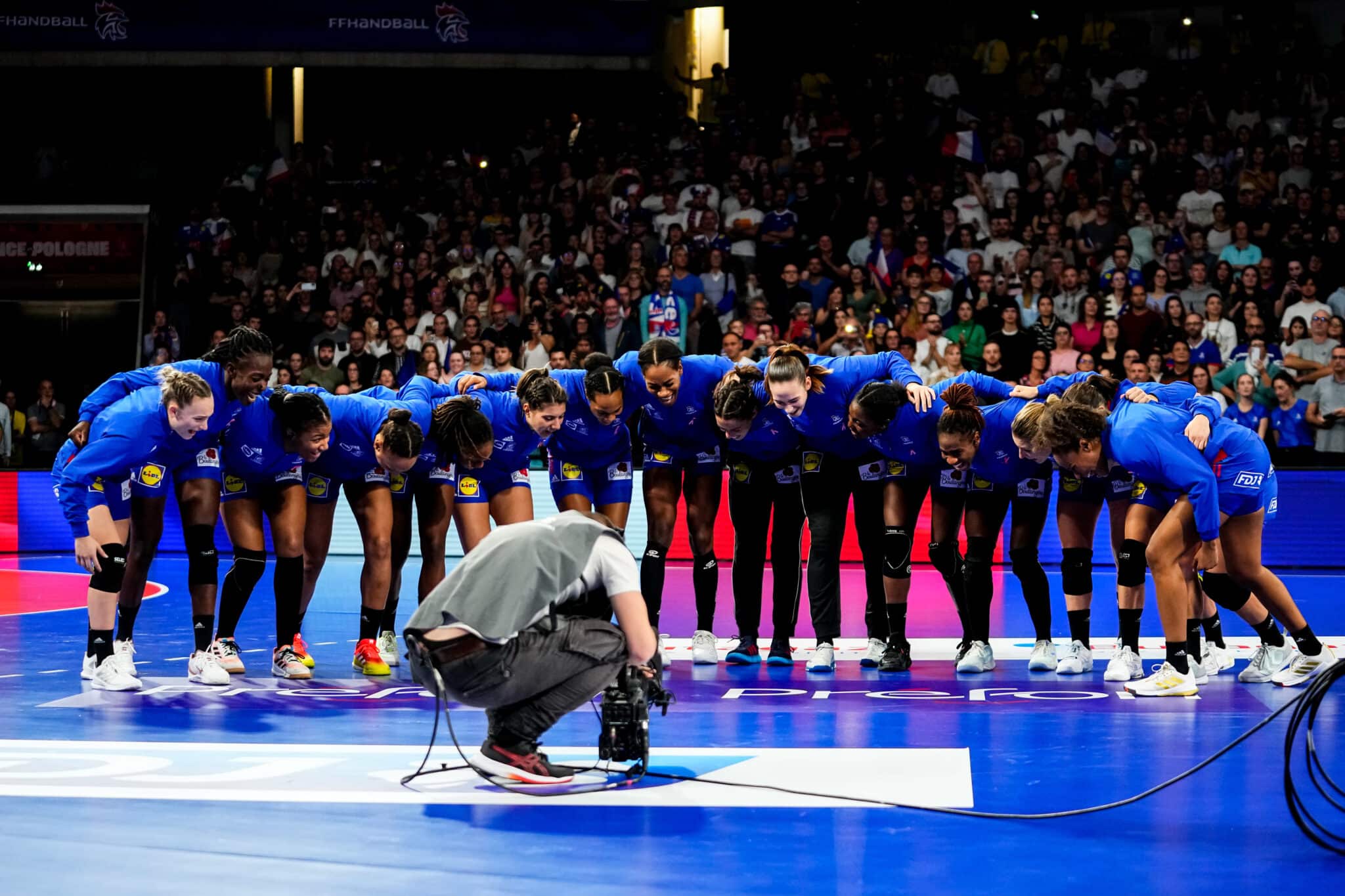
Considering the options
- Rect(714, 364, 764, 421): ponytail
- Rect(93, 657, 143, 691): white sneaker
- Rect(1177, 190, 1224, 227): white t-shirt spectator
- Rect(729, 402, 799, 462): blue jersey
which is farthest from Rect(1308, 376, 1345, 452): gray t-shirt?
Rect(93, 657, 143, 691): white sneaker

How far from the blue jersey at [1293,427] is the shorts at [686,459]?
746 cm

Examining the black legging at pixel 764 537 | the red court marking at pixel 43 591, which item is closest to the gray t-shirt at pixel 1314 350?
the black legging at pixel 764 537

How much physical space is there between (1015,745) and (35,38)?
676 inches

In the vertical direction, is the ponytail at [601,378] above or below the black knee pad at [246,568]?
above

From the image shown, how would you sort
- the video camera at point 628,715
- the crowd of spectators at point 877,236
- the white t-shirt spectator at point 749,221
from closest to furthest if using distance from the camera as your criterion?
the video camera at point 628,715 < the crowd of spectators at point 877,236 < the white t-shirt spectator at point 749,221

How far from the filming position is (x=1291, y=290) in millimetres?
14664

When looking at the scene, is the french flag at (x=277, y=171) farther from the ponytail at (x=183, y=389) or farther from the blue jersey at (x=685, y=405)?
the ponytail at (x=183, y=389)

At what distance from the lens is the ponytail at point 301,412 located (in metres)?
7.41

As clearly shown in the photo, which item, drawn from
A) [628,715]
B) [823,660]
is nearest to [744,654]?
[823,660]

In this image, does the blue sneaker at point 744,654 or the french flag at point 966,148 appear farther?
the french flag at point 966,148

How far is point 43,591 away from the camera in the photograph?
1203cm

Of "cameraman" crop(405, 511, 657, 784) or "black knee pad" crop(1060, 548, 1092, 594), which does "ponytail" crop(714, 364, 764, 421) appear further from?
"cameraman" crop(405, 511, 657, 784)

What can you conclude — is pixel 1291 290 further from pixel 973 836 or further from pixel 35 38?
pixel 35 38

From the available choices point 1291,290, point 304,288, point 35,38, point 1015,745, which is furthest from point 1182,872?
point 35,38
